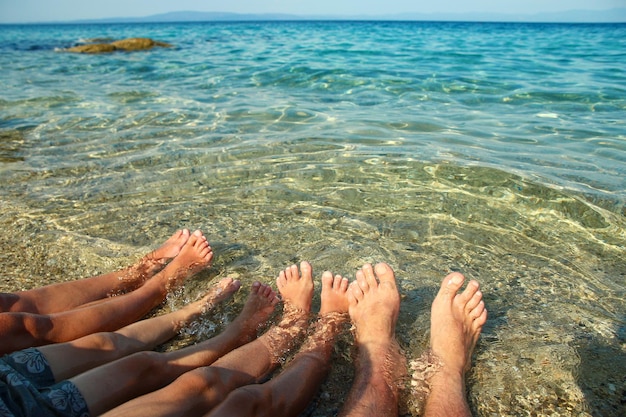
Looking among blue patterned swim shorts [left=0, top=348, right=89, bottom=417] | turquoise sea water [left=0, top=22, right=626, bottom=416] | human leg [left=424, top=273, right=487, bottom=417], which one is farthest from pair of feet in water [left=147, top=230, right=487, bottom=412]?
blue patterned swim shorts [left=0, top=348, right=89, bottom=417]

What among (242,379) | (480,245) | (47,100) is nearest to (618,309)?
(480,245)

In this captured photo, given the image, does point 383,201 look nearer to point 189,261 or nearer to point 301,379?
point 189,261

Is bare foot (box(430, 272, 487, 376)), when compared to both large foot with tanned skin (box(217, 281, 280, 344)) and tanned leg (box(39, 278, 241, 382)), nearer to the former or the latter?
large foot with tanned skin (box(217, 281, 280, 344))

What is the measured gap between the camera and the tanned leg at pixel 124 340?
1.80m

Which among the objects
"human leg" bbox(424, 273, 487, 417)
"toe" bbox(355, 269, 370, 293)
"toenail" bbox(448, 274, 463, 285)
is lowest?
"human leg" bbox(424, 273, 487, 417)

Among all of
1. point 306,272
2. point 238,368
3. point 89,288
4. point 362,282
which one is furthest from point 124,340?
point 362,282

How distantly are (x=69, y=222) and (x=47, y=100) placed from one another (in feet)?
18.3

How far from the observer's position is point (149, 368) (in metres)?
1.87

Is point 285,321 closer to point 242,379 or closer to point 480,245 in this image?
point 242,379

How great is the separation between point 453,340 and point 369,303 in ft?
1.65

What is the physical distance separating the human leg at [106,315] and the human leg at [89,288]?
12 centimetres

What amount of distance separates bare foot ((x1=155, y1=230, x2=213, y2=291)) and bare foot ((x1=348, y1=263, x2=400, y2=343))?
1024 mm

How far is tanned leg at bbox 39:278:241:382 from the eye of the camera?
70.9 inches

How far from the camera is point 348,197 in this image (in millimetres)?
4164
